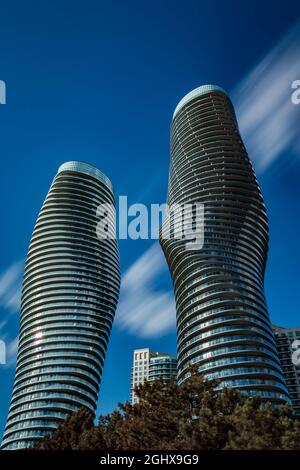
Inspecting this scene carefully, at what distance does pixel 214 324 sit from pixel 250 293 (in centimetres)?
1062

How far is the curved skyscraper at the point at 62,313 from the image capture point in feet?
336

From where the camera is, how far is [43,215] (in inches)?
5349

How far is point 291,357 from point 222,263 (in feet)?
266

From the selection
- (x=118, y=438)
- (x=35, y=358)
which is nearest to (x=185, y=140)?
(x=35, y=358)

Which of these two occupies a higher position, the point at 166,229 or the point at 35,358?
the point at 166,229

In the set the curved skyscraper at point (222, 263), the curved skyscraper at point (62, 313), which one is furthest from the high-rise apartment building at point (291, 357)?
the curved skyscraper at point (62, 313)

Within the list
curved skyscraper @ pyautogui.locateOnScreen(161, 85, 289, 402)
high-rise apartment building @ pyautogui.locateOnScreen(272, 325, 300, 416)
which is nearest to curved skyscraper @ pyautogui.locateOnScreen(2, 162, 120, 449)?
curved skyscraper @ pyautogui.locateOnScreen(161, 85, 289, 402)

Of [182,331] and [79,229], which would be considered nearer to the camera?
[182,331]

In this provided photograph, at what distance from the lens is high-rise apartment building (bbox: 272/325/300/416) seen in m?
157

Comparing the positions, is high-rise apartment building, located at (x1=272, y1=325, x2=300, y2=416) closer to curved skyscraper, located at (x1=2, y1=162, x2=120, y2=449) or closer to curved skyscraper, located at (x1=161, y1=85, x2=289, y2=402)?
curved skyscraper, located at (x1=161, y1=85, x2=289, y2=402)
